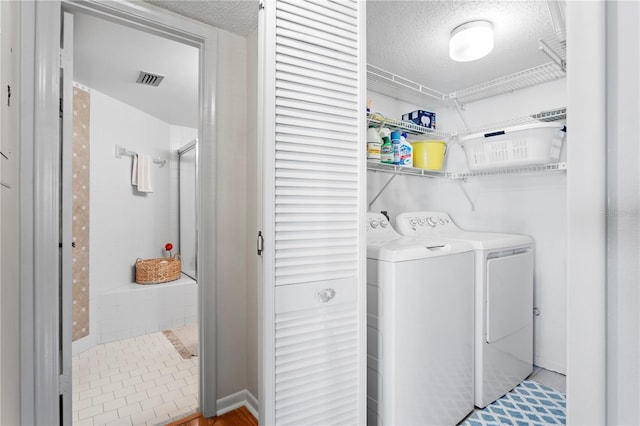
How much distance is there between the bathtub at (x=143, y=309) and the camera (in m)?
3.13

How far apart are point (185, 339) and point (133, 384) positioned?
88 cm

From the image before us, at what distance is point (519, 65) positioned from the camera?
2322 mm

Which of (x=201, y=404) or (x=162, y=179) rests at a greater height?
(x=162, y=179)

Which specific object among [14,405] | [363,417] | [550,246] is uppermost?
[550,246]

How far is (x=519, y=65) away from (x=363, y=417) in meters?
2.53

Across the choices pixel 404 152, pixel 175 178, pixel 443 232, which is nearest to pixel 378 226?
pixel 404 152

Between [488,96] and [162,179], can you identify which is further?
[162,179]

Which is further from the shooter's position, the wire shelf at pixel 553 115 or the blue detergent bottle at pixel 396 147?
the blue detergent bottle at pixel 396 147

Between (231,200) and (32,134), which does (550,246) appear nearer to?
(231,200)

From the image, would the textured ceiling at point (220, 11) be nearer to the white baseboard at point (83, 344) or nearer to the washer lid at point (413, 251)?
the washer lid at point (413, 251)

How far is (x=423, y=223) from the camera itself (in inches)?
101

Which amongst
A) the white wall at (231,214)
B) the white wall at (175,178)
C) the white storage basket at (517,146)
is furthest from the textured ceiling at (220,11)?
the white wall at (175,178)

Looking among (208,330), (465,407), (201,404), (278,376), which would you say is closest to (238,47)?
(208,330)

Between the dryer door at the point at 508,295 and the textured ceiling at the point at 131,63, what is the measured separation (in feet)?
8.67
